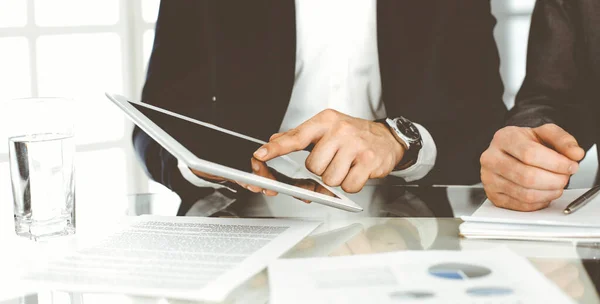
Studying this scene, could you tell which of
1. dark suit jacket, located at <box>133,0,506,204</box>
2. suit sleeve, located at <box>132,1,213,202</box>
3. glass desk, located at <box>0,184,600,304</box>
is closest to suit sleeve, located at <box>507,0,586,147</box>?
dark suit jacket, located at <box>133,0,506,204</box>

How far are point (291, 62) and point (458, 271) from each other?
48.9 inches

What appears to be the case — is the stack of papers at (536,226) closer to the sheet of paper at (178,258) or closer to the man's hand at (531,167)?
the man's hand at (531,167)

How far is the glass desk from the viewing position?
2.00ft

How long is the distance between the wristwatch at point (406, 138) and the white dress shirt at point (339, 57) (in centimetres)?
52

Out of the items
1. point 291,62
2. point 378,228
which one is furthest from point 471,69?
point 378,228

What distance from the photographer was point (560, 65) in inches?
63.6

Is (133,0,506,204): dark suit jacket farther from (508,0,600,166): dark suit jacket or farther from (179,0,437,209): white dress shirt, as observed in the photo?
(508,0,600,166): dark suit jacket

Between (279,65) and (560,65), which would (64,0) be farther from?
(560,65)

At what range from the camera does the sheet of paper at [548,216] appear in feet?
2.56

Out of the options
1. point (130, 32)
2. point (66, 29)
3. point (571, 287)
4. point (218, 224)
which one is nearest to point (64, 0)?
point (66, 29)

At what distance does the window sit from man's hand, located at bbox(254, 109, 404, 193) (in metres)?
1.81

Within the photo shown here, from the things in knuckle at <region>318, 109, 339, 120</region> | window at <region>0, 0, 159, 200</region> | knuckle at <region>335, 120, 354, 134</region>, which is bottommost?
window at <region>0, 0, 159, 200</region>

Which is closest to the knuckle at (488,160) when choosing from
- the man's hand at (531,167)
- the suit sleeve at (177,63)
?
the man's hand at (531,167)

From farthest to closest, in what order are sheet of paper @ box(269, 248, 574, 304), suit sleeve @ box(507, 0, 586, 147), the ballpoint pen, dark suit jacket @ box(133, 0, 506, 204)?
dark suit jacket @ box(133, 0, 506, 204) < suit sleeve @ box(507, 0, 586, 147) < the ballpoint pen < sheet of paper @ box(269, 248, 574, 304)
